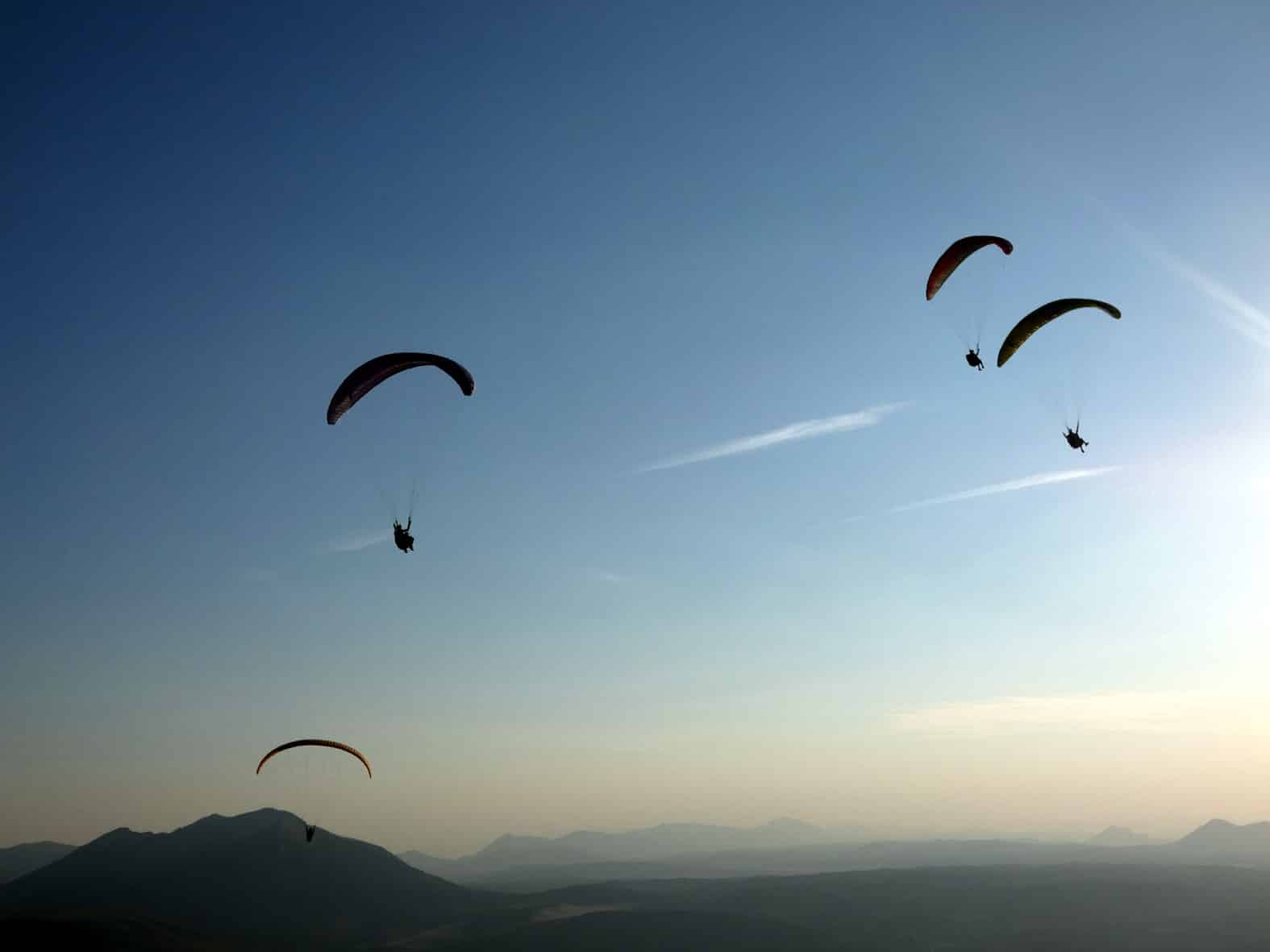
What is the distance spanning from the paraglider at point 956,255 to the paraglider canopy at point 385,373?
62.0ft

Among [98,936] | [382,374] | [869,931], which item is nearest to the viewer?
[382,374]

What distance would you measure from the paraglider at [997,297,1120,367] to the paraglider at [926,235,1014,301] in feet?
9.03

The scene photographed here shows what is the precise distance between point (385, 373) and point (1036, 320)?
25.6m

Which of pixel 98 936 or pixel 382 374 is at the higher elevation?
pixel 382 374

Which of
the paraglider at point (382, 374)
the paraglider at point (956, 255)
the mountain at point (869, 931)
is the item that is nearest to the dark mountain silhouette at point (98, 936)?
the mountain at point (869, 931)

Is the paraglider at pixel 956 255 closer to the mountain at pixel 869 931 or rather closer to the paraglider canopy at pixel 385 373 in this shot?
the paraglider canopy at pixel 385 373

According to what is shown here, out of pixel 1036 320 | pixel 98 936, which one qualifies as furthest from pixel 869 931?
pixel 1036 320

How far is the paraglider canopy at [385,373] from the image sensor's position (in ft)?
103

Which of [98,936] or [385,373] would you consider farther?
[98,936]

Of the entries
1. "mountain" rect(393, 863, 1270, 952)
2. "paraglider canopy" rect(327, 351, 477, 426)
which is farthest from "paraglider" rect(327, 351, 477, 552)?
"mountain" rect(393, 863, 1270, 952)

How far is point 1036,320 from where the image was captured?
109ft

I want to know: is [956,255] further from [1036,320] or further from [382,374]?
[382,374]

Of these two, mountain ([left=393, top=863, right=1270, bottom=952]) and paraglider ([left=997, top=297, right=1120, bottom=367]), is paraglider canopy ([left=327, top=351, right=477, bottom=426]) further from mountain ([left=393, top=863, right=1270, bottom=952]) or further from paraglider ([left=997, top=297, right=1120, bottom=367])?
mountain ([left=393, top=863, right=1270, bottom=952])

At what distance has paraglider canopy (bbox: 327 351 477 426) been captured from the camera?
103 ft
